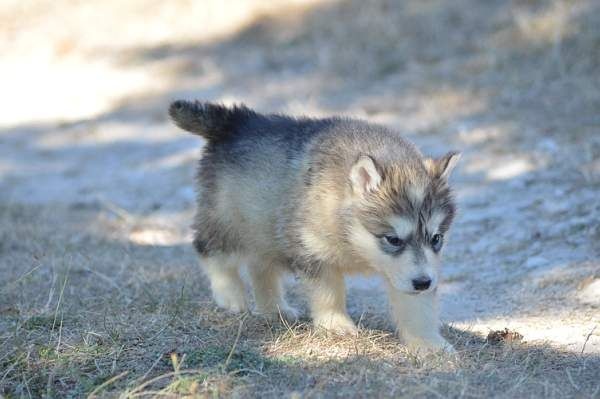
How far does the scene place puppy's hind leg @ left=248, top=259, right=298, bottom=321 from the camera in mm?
6260

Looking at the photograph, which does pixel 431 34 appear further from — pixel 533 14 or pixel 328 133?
pixel 328 133

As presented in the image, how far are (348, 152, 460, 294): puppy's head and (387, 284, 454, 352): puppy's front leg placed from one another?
229 mm

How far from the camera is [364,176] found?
5.39m

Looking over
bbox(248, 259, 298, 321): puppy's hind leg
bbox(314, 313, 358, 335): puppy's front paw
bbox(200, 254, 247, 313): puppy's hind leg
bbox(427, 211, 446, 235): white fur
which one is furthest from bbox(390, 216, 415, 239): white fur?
bbox(200, 254, 247, 313): puppy's hind leg

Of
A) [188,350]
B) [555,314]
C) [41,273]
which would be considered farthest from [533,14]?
[188,350]

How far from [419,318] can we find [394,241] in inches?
21.6

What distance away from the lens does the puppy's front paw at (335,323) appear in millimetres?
5648

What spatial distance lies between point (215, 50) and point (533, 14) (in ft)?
16.4

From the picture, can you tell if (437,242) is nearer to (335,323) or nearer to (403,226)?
(403,226)

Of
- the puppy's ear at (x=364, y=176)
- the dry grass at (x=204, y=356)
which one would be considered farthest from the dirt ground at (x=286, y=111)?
the puppy's ear at (x=364, y=176)

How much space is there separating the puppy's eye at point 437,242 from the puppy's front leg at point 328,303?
0.66 metres

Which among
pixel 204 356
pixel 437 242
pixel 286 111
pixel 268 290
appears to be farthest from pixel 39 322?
pixel 286 111

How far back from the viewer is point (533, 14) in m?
13.1

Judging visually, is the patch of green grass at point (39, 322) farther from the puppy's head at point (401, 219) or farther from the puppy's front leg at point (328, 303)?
the puppy's head at point (401, 219)
